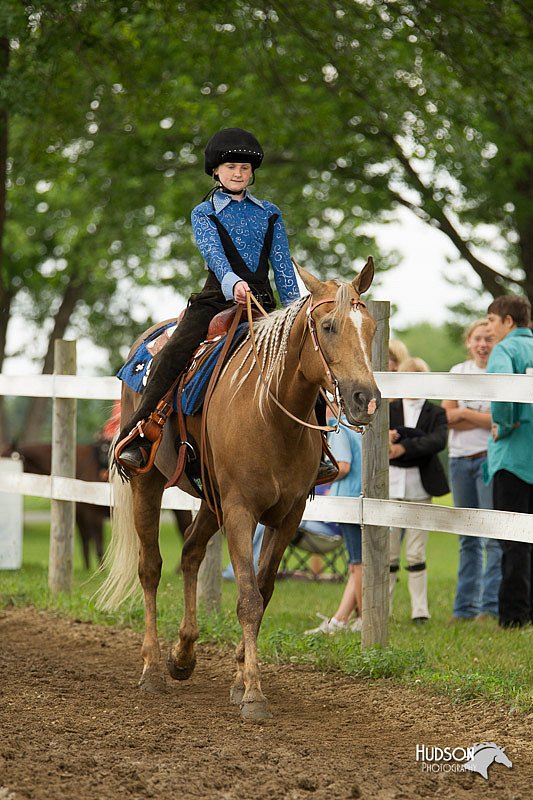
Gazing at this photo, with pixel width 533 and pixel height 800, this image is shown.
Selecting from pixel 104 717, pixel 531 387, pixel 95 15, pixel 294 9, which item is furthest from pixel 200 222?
pixel 294 9

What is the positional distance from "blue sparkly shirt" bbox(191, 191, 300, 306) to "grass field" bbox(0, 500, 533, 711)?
2148 mm

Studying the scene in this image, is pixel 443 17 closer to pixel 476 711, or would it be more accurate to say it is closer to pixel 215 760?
pixel 476 711

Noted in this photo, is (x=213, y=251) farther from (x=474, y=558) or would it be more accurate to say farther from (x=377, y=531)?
(x=474, y=558)

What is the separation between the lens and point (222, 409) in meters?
5.34

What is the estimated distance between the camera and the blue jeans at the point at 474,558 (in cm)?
825

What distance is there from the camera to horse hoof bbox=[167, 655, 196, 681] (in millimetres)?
5773

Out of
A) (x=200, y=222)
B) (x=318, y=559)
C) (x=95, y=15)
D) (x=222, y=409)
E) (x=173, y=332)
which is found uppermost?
(x=95, y=15)

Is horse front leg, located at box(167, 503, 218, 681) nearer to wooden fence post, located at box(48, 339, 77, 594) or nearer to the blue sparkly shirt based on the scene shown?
the blue sparkly shirt

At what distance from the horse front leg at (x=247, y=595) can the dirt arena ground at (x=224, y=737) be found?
0.15 m

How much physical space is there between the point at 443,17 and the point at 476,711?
8.84 metres

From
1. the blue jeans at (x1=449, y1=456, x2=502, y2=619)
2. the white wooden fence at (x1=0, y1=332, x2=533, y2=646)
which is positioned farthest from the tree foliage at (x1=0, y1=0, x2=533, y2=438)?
the blue jeans at (x1=449, y1=456, x2=502, y2=619)

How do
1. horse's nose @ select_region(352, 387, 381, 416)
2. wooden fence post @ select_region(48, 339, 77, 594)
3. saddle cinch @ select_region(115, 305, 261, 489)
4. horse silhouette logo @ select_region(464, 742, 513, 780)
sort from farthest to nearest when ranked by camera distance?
1. wooden fence post @ select_region(48, 339, 77, 594)
2. saddle cinch @ select_region(115, 305, 261, 489)
3. horse's nose @ select_region(352, 387, 381, 416)
4. horse silhouette logo @ select_region(464, 742, 513, 780)

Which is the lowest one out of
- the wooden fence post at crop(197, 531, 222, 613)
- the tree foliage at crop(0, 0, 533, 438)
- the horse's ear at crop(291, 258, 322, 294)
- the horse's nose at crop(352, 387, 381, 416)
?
the wooden fence post at crop(197, 531, 222, 613)

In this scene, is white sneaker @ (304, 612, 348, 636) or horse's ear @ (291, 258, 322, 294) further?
white sneaker @ (304, 612, 348, 636)
